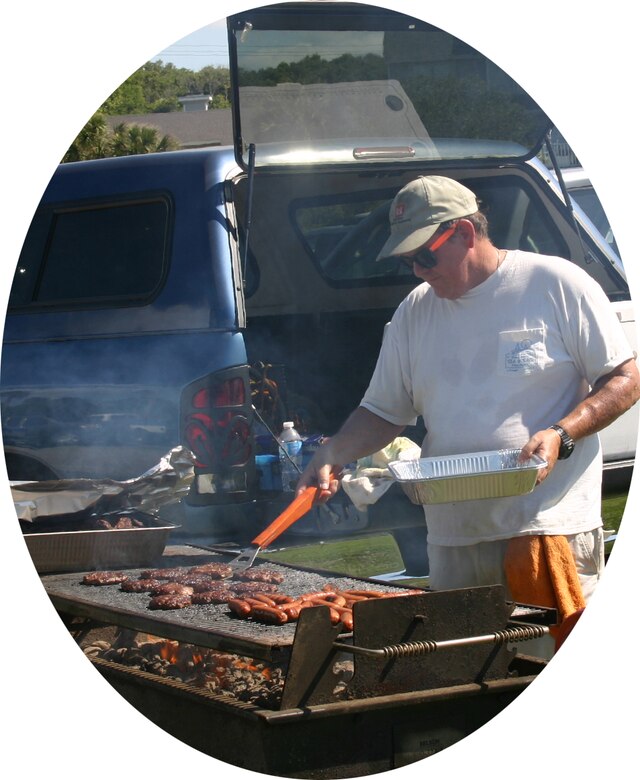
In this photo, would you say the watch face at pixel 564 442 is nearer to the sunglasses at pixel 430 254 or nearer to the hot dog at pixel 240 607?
the sunglasses at pixel 430 254

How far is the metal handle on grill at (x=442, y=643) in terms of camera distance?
9.20 ft

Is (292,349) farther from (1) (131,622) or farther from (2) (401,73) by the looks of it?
(1) (131,622)

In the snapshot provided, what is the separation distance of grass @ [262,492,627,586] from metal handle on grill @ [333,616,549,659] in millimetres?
722

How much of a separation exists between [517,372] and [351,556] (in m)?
0.95

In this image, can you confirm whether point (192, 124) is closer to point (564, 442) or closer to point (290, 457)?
point (290, 457)

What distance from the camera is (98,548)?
377 cm

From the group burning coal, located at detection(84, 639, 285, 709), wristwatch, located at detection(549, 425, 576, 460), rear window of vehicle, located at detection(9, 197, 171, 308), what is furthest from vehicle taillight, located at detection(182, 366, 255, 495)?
wristwatch, located at detection(549, 425, 576, 460)

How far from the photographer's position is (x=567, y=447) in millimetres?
3186

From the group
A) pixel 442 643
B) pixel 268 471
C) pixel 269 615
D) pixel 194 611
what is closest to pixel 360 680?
pixel 442 643

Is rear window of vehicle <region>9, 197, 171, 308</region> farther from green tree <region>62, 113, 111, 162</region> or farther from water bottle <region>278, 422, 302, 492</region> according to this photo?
water bottle <region>278, 422, 302, 492</region>

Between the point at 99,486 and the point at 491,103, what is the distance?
6.54 feet

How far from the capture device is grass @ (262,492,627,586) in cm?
373

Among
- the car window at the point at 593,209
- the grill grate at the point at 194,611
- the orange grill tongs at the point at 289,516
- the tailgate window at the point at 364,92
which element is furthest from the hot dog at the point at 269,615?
the car window at the point at 593,209

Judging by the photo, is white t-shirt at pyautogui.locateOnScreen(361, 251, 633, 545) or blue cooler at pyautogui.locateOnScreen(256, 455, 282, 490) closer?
white t-shirt at pyautogui.locateOnScreen(361, 251, 633, 545)
